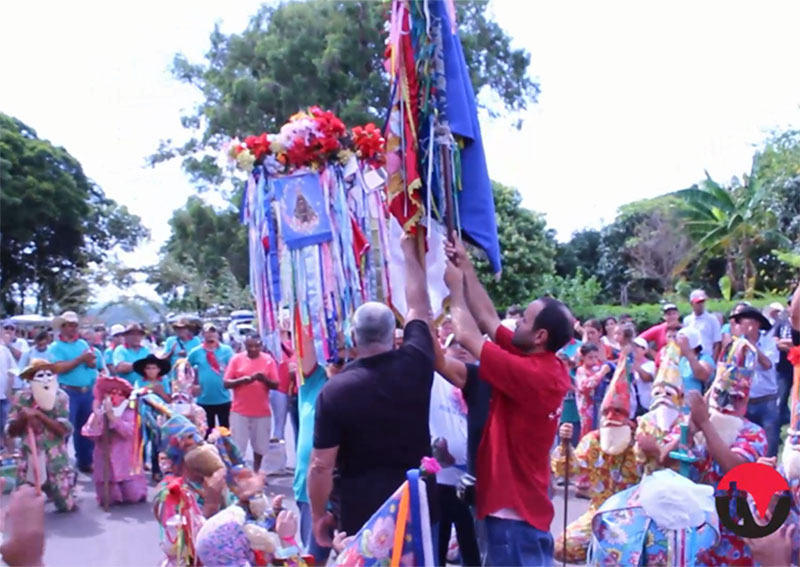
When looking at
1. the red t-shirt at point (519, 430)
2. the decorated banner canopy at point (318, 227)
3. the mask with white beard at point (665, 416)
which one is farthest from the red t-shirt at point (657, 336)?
the red t-shirt at point (519, 430)

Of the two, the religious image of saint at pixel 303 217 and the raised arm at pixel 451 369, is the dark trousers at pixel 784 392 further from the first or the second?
the raised arm at pixel 451 369

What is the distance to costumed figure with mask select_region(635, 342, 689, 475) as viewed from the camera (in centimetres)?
482

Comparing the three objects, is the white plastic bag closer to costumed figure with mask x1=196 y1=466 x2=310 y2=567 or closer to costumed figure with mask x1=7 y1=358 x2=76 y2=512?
costumed figure with mask x1=196 y1=466 x2=310 y2=567

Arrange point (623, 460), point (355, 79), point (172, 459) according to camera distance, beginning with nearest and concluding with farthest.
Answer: point (172, 459) → point (623, 460) → point (355, 79)

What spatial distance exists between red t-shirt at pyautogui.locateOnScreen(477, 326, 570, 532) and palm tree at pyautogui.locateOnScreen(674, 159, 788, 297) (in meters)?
22.2

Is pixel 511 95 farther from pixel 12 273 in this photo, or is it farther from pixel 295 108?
pixel 12 273

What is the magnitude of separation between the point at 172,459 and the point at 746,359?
3.34 meters

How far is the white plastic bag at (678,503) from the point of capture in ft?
11.6

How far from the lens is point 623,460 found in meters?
6.25

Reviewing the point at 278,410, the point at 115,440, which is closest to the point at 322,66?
the point at 278,410

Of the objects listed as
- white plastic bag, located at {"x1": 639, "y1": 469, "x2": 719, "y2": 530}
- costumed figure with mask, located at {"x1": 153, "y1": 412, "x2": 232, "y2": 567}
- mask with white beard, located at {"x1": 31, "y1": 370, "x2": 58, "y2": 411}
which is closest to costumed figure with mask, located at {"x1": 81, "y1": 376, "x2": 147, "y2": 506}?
mask with white beard, located at {"x1": 31, "y1": 370, "x2": 58, "y2": 411}

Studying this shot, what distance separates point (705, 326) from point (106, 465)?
6.73 metres

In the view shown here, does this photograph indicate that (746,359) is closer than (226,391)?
→ Yes

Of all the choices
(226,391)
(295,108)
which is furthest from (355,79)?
(226,391)
